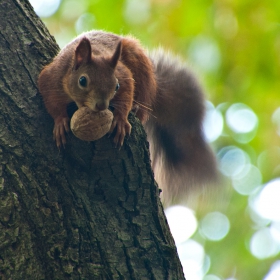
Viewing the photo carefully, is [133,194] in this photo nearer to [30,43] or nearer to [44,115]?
[44,115]

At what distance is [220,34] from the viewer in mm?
3951

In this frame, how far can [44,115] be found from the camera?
2586mm

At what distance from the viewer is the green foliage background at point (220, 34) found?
3693 mm

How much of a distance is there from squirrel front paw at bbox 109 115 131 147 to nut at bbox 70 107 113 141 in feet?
0.16

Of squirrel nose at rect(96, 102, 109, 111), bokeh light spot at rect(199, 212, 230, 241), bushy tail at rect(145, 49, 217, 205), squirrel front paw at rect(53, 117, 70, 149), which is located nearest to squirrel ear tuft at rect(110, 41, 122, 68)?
squirrel nose at rect(96, 102, 109, 111)

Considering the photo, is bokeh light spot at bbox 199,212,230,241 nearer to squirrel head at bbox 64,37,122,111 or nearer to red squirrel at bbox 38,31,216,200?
red squirrel at bbox 38,31,216,200

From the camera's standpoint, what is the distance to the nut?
7.61 feet

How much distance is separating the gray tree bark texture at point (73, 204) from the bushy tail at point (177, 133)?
1329 mm

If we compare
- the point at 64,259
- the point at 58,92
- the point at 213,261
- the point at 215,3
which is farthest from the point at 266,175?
the point at 64,259

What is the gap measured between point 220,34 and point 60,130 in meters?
2.01

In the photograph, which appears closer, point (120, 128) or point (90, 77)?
point (120, 128)

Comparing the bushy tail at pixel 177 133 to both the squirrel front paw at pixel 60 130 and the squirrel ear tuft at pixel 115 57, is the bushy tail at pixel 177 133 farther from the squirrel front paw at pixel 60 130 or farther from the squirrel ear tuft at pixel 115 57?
the squirrel front paw at pixel 60 130

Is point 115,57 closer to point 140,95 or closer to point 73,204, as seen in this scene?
point 140,95

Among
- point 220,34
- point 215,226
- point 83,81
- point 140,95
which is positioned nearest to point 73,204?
point 83,81
